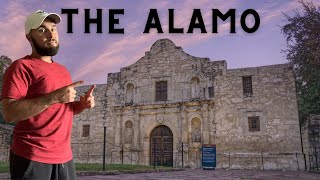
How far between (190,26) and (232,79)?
14.1 meters

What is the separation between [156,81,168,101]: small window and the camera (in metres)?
21.7

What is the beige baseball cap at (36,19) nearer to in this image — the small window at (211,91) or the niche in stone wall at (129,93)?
the small window at (211,91)

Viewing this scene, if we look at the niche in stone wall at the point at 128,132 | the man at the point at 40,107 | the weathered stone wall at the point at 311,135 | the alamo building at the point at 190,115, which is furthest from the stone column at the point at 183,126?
the man at the point at 40,107

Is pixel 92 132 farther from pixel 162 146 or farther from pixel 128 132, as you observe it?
pixel 162 146

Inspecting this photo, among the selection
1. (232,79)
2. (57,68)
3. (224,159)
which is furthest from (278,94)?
(57,68)

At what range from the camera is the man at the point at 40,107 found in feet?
6.20

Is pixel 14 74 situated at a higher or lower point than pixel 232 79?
lower

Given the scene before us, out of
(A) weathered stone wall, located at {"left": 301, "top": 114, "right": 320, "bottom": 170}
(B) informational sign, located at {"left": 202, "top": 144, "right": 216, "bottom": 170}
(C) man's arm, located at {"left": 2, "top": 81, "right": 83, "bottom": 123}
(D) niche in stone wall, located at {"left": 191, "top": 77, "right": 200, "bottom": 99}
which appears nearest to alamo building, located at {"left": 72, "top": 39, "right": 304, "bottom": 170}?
(D) niche in stone wall, located at {"left": 191, "top": 77, "right": 200, "bottom": 99}

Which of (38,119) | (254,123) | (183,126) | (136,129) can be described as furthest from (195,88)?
(38,119)

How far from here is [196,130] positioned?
20.5 metres

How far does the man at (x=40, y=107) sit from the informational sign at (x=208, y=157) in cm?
1585

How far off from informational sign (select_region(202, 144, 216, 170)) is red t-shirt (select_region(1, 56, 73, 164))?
15882 mm

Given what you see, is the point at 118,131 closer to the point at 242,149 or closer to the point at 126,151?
the point at 126,151

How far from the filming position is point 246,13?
25.4 feet
